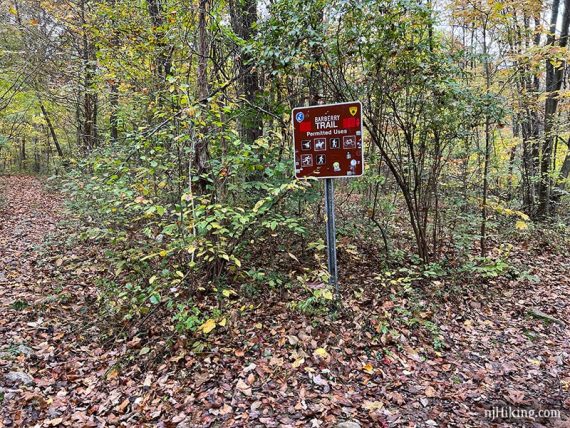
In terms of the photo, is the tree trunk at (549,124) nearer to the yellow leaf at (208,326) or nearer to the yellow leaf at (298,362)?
the yellow leaf at (298,362)

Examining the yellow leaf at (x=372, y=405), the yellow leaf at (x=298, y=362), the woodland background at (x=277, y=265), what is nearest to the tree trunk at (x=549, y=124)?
the woodland background at (x=277, y=265)

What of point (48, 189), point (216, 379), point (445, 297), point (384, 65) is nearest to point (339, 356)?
point (216, 379)

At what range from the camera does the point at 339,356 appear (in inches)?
158

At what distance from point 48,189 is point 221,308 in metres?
13.5

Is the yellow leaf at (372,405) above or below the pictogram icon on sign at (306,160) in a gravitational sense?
below

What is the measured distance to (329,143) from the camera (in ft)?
14.3

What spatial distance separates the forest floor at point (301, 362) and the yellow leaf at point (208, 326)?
263mm

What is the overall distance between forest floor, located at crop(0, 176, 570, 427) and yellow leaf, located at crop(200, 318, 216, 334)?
26 centimetres

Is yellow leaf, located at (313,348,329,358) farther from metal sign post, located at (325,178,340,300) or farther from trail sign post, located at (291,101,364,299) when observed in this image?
trail sign post, located at (291,101,364,299)

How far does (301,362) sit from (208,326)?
1.16 m

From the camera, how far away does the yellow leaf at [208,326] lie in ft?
13.1

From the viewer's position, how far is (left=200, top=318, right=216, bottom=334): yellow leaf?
13.1ft

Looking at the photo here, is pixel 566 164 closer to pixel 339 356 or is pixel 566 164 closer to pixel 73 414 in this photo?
pixel 339 356

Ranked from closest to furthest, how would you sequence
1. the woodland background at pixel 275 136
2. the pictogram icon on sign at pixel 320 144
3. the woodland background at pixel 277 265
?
1. the woodland background at pixel 277 265
2. the pictogram icon on sign at pixel 320 144
3. the woodland background at pixel 275 136
